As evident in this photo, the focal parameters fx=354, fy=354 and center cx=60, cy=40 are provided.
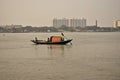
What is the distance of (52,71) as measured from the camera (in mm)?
20719

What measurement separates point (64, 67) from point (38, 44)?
32.9 m

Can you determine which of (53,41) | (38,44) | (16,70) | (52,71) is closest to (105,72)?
(52,71)

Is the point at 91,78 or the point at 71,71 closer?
the point at 91,78

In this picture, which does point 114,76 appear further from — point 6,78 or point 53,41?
point 53,41

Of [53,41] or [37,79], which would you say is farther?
[53,41]

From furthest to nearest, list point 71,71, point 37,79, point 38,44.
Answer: point 38,44
point 71,71
point 37,79

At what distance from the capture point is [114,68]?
21.9 metres

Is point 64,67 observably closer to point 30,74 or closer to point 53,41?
point 30,74

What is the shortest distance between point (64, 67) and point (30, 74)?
138 inches

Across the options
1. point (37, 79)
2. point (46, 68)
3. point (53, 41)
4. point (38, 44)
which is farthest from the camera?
point (38, 44)

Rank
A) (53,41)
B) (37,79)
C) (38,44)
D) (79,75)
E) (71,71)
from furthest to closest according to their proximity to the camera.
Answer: (38,44)
(53,41)
(71,71)
(79,75)
(37,79)

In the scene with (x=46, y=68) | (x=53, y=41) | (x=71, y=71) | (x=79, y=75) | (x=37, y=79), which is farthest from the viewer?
(x=53, y=41)

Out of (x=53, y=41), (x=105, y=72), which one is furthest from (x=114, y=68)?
(x=53, y=41)

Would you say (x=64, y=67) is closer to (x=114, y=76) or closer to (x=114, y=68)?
(x=114, y=68)
